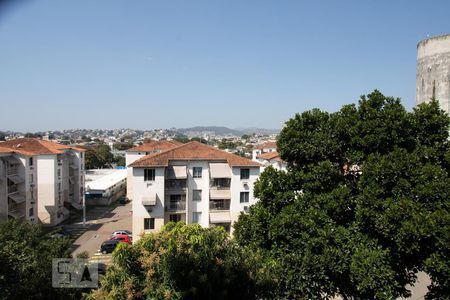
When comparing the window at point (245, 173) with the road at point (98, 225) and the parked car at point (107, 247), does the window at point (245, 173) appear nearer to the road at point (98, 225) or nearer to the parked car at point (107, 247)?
the parked car at point (107, 247)

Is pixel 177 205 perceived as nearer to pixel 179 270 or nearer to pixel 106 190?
pixel 179 270

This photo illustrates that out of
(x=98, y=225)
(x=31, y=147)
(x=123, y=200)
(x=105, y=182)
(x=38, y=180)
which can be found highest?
(x=31, y=147)

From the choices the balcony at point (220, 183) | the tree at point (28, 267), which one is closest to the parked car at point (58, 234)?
the tree at point (28, 267)

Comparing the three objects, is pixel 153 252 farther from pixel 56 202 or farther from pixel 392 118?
pixel 56 202

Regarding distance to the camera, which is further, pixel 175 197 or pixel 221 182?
pixel 221 182

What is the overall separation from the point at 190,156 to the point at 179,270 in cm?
1953

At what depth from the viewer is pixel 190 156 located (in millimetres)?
28172

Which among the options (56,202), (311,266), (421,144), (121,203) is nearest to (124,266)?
(311,266)

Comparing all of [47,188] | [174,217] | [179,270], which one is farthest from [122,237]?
[179,270]

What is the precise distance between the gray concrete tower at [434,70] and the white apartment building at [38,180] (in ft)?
107

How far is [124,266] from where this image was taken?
30.2ft

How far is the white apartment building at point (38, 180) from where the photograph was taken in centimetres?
3247

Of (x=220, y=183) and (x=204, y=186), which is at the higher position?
(x=220, y=183)

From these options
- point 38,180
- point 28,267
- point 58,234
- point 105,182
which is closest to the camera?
point 28,267
